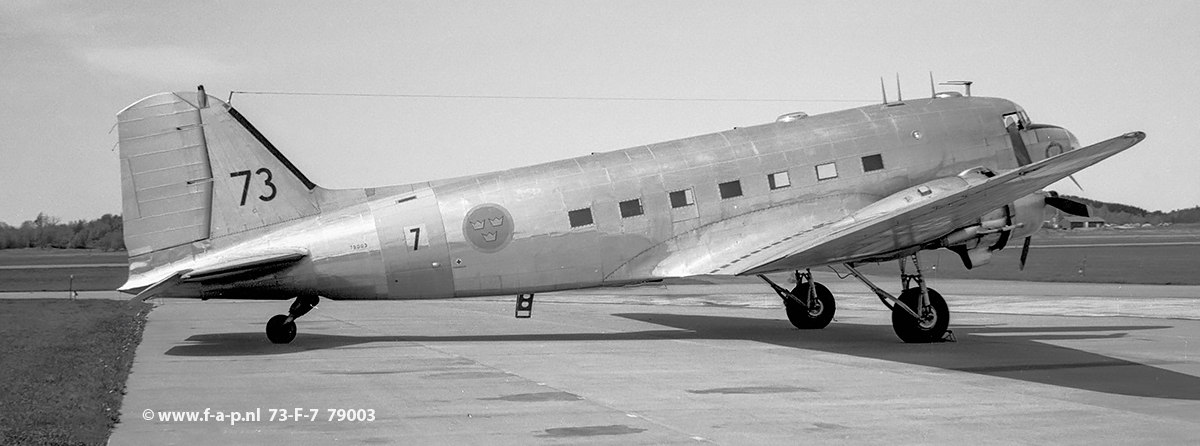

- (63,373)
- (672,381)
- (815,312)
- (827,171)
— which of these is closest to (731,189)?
(827,171)

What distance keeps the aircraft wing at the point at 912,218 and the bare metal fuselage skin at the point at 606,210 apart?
2.09ft

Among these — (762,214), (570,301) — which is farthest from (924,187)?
(570,301)

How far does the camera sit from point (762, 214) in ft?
61.7

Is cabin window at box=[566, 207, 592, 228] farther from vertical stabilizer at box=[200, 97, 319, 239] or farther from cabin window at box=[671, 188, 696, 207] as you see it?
vertical stabilizer at box=[200, 97, 319, 239]

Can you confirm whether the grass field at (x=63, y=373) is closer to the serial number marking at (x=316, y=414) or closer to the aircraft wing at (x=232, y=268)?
the aircraft wing at (x=232, y=268)

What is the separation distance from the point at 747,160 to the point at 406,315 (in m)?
11.9

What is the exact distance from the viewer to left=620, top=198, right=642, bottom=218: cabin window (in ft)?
61.2

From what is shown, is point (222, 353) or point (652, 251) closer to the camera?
point (222, 353)

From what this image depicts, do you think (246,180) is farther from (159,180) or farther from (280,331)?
(280,331)

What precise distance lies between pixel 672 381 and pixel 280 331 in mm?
8217

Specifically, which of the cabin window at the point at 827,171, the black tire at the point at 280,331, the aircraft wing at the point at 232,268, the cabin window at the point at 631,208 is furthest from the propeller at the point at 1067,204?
the black tire at the point at 280,331

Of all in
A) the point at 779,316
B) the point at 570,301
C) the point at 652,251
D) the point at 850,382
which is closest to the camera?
the point at 850,382

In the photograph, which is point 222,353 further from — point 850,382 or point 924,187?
point 924,187

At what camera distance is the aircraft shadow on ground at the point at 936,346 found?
13.5 meters
